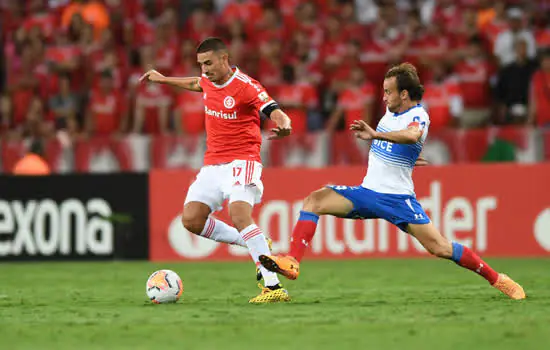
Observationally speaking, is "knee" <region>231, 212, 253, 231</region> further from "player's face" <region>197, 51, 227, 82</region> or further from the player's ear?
the player's ear

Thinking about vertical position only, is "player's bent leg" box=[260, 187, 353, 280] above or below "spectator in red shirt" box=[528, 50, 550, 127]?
below

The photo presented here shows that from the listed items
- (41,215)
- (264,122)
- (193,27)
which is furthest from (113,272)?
(193,27)

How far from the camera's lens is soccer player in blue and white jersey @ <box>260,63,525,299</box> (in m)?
9.05

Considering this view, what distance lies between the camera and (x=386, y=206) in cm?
910

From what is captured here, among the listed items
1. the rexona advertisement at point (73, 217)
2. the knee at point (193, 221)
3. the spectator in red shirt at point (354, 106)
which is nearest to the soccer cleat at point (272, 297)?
the knee at point (193, 221)

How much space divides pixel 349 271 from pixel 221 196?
3.84m

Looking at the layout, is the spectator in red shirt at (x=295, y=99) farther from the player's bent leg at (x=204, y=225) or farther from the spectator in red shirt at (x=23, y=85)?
the player's bent leg at (x=204, y=225)

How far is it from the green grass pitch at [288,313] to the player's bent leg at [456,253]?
160 millimetres

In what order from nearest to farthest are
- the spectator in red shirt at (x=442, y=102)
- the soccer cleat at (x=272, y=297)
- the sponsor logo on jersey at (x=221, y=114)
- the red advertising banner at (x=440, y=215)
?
the soccer cleat at (x=272, y=297) → the sponsor logo on jersey at (x=221, y=114) → the red advertising banner at (x=440, y=215) → the spectator in red shirt at (x=442, y=102)

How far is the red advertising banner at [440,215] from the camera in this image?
1498cm

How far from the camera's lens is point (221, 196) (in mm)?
9594

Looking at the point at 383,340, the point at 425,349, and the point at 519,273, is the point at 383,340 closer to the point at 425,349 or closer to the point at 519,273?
the point at 425,349

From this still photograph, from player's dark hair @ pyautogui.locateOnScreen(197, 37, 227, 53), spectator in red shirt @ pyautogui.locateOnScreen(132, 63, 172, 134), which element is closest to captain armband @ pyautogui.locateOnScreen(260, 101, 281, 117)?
player's dark hair @ pyautogui.locateOnScreen(197, 37, 227, 53)

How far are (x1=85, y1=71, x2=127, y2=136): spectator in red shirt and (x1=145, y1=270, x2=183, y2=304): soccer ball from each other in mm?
8442
